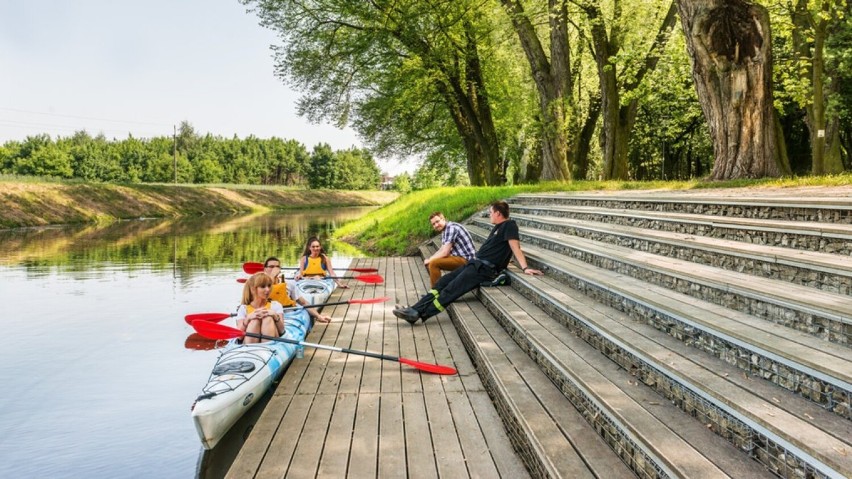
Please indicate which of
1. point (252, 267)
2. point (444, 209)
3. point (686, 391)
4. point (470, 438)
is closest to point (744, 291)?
point (686, 391)

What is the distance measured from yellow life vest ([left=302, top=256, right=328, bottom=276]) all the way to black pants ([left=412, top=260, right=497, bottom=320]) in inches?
122

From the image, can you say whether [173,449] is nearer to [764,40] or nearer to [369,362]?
[369,362]

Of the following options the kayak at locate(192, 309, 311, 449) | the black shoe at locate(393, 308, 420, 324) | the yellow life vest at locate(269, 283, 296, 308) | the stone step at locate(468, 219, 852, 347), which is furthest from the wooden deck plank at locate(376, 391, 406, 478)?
the yellow life vest at locate(269, 283, 296, 308)

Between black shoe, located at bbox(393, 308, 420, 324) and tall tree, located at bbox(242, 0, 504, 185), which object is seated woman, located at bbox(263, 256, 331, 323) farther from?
tall tree, located at bbox(242, 0, 504, 185)

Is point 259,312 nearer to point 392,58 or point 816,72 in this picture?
point 816,72

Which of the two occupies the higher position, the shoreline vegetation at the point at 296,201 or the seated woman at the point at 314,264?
the shoreline vegetation at the point at 296,201

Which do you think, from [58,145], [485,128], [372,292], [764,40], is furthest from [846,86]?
[58,145]

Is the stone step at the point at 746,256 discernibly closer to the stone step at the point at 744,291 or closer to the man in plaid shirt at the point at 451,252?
the stone step at the point at 744,291

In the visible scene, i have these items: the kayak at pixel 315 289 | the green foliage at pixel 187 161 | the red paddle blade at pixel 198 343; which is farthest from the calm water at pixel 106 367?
the green foliage at pixel 187 161

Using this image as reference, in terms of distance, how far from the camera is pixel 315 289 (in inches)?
345

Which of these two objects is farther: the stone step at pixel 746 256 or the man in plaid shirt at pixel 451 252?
the man in plaid shirt at pixel 451 252

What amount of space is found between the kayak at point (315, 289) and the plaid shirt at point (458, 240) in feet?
6.45

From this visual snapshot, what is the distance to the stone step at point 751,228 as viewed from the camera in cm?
410

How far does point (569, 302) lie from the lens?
5230 millimetres
